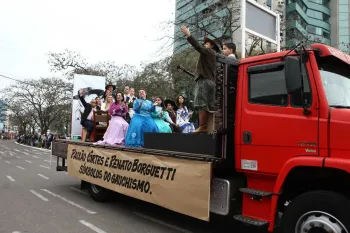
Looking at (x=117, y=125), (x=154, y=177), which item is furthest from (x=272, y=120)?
(x=117, y=125)

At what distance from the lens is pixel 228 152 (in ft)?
15.4

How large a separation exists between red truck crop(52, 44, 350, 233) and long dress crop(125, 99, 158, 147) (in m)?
1.77

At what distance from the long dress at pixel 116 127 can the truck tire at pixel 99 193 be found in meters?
1.04

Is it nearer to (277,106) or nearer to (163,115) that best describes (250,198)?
(277,106)

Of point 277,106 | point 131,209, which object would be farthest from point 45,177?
point 277,106

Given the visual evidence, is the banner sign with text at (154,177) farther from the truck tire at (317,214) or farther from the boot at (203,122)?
the truck tire at (317,214)

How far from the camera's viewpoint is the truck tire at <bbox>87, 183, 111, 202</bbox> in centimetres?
750

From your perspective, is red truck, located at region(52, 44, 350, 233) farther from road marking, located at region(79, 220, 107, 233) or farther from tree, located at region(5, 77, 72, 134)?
tree, located at region(5, 77, 72, 134)

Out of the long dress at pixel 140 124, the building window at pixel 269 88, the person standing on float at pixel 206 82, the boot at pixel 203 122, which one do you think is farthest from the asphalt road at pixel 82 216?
the building window at pixel 269 88

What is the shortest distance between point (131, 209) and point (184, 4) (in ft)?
47.8

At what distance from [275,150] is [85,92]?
8728mm

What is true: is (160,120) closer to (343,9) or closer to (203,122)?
(203,122)

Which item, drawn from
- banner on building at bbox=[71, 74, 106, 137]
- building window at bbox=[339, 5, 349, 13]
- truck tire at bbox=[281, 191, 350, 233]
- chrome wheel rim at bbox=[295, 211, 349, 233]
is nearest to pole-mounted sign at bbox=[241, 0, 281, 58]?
truck tire at bbox=[281, 191, 350, 233]

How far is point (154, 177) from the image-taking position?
5586mm
